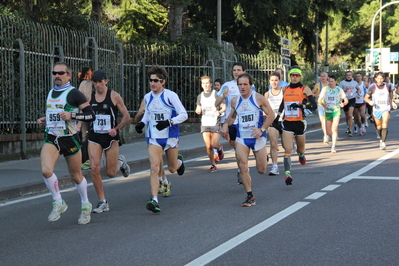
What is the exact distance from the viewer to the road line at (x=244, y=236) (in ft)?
18.3

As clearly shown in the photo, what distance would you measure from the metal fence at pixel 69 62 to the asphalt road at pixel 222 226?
137 inches

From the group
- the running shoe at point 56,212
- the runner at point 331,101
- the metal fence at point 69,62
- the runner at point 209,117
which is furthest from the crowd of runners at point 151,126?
the runner at point 331,101

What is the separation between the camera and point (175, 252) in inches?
230

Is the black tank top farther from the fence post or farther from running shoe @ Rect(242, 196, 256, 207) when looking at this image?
the fence post

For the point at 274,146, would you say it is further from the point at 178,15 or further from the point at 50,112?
the point at 178,15

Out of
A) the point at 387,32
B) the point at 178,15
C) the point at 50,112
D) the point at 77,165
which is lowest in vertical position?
the point at 77,165

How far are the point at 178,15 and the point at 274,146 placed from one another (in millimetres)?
13158

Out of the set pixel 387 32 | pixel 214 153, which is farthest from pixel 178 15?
pixel 387 32

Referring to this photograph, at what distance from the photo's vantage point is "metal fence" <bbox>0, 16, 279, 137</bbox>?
13019 millimetres

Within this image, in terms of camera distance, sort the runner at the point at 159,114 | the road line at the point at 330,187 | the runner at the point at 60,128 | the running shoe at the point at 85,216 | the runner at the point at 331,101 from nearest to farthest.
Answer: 1. the runner at the point at 60,128
2. the running shoe at the point at 85,216
3. the runner at the point at 159,114
4. the road line at the point at 330,187
5. the runner at the point at 331,101

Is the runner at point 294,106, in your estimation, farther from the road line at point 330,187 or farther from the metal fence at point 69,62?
the metal fence at point 69,62

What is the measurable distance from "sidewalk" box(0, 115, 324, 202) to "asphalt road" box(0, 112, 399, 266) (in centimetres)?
39

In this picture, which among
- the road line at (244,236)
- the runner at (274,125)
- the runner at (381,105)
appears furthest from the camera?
the runner at (381,105)

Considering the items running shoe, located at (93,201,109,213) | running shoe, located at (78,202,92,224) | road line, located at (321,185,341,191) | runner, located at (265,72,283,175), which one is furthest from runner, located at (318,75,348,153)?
running shoe, located at (78,202,92,224)
